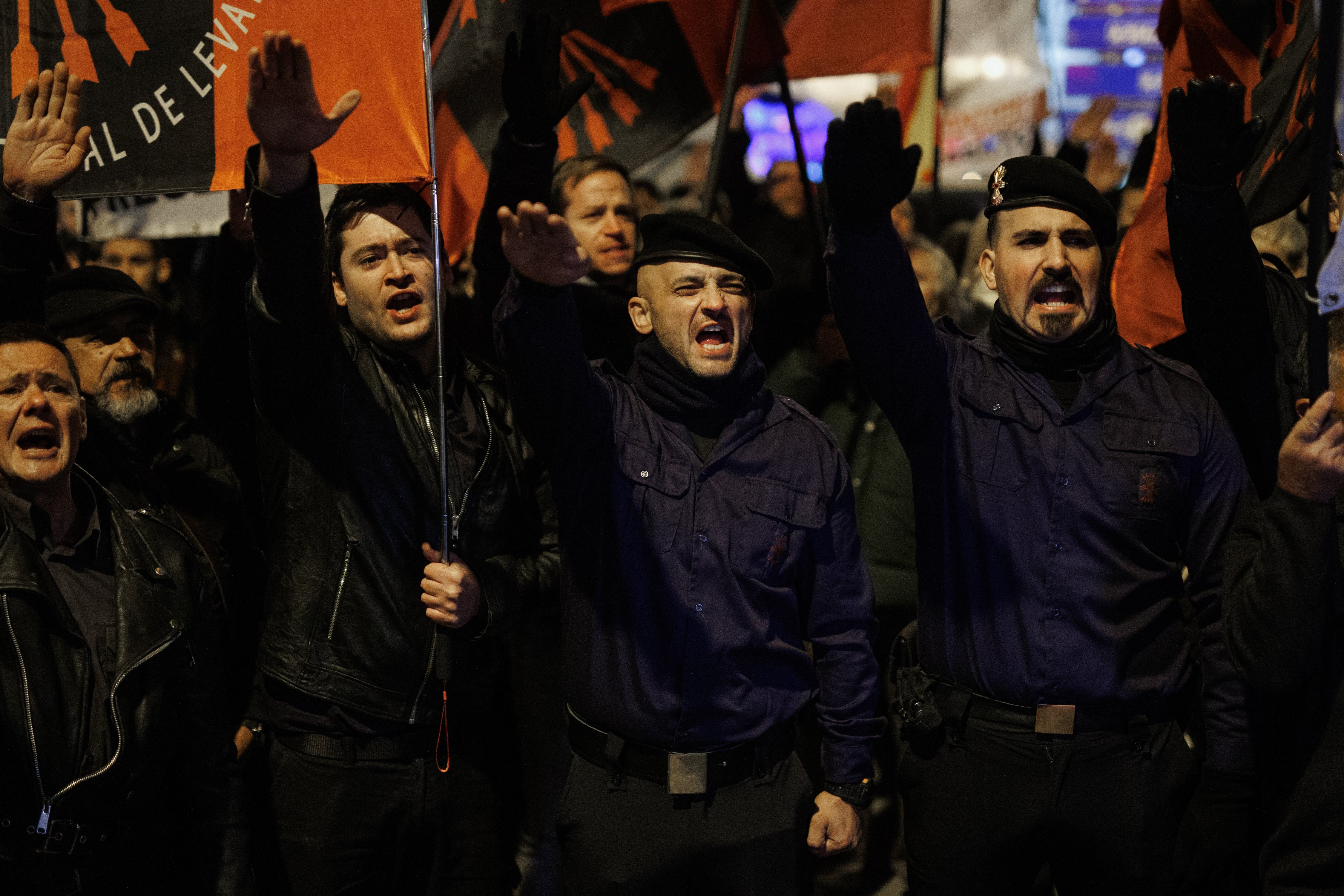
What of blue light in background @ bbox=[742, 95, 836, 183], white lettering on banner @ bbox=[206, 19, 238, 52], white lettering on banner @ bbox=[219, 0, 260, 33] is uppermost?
blue light in background @ bbox=[742, 95, 836, 183]

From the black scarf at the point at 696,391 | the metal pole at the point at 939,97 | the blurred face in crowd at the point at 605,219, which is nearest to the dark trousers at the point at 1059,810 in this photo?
the black scarf at the point at 696,391

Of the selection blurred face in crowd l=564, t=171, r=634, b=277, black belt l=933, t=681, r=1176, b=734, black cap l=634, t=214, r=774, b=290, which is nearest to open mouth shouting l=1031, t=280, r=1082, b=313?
black cap l=634, t=214, r=774, b=290

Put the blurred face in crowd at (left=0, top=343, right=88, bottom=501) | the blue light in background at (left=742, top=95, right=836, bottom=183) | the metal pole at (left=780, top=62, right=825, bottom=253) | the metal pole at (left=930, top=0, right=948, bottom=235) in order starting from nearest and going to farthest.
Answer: the blurred face in crowd at (left=0, top=343, right=88, bottom=501) < the metal pole at (left=780, top=62, right=825, bottom=253) < the metal pole at (left=930, top=0, right=948, bottom=235) < the blue light in background at (left=742, top=95, right=836, bottom=183)

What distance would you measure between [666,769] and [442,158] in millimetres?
2880

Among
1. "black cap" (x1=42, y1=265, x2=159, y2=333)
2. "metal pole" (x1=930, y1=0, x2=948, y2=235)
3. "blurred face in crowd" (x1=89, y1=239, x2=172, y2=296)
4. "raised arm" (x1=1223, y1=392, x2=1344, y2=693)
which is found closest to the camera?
"raised arm" (x1=1223, y1=392, x2=1344, y2=693)

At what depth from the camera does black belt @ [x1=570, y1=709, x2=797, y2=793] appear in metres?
3.23

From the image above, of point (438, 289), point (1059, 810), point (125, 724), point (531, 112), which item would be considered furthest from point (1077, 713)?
point (125, 724)

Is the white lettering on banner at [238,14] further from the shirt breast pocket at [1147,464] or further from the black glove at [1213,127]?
the shirt breast pocket at [1147,464]

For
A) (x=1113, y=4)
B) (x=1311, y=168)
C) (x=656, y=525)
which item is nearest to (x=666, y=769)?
(x=656, y=525)

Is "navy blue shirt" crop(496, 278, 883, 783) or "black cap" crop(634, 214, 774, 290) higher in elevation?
"black cap" crop(634, 214, 774, 290)

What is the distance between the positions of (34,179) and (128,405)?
971mm

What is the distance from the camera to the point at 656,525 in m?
3.30

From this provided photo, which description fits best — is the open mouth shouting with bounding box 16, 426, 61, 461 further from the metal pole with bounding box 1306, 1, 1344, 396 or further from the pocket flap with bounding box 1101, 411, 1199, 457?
the metal pole with bounding box 1306, 1, 1344, 396

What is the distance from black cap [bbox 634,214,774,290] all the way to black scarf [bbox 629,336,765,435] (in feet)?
0.73
